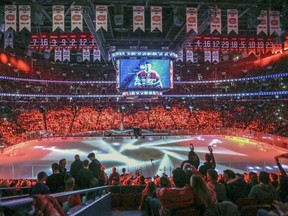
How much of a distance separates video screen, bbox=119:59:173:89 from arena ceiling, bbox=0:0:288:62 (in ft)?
5.73

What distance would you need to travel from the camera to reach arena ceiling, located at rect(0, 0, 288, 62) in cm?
1814

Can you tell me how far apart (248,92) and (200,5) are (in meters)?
31.1

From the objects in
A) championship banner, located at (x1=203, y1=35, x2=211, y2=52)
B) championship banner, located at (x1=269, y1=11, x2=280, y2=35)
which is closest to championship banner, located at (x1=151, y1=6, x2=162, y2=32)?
championship banner, located at (x1=269, y1=11, x2=280, y2=35)

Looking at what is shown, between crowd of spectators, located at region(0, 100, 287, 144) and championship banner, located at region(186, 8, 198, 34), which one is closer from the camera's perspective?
championship banner, located at region(186, 8, 198, 34)

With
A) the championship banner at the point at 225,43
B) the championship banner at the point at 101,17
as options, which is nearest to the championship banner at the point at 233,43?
the championship banner at the point at 225,43

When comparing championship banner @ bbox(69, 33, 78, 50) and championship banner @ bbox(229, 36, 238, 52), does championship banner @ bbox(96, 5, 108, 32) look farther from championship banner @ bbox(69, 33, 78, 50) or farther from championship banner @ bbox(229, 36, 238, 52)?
championship banner @ bbox(229, 36, 238, 52)

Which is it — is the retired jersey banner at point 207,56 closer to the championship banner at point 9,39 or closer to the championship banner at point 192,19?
the championship banner at point 192,19

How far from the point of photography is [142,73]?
103 ft

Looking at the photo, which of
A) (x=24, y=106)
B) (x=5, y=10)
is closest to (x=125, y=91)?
(x=5, y=10)

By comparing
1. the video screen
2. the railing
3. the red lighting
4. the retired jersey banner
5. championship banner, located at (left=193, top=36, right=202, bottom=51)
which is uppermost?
the red lighting

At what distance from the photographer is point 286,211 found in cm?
379

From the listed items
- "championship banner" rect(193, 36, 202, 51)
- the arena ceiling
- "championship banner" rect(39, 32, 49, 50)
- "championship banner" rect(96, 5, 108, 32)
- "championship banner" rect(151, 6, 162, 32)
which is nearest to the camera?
"championship banner" rect(96, 5, 108, 32)

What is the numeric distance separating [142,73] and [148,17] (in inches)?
347

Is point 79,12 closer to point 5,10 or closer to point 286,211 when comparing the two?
point 5,10
